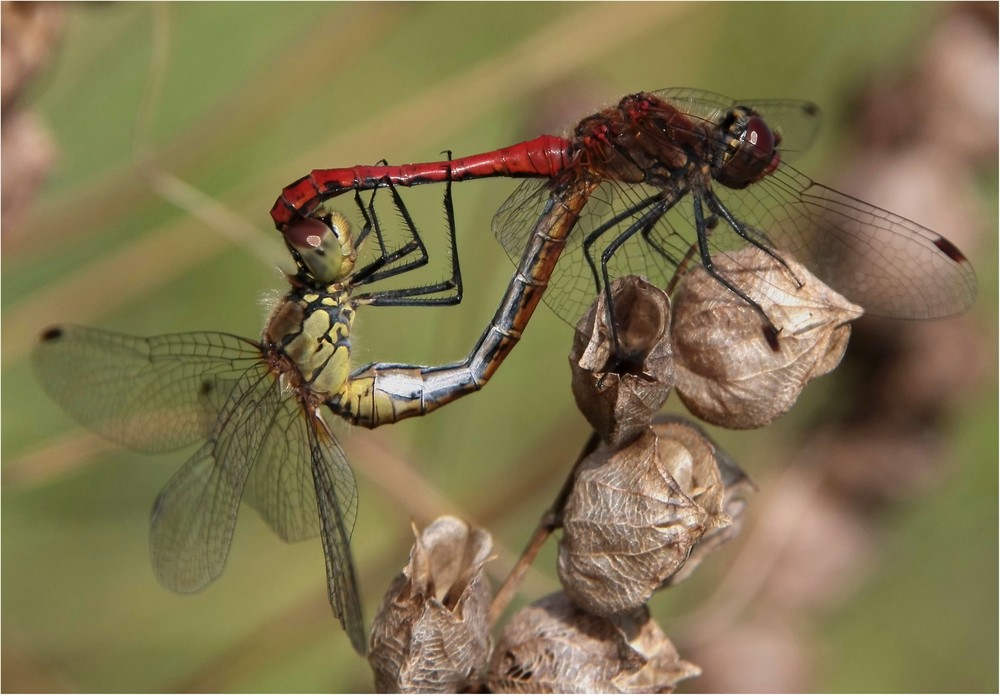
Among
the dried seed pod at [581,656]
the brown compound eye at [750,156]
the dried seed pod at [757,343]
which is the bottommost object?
the dried seed pod at [581,656]

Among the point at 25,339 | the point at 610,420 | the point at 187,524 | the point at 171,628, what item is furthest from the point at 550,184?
the point at 171,628

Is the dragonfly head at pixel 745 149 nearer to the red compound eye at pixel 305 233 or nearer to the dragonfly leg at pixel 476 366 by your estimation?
the dragonfly leg at pixel 476 366

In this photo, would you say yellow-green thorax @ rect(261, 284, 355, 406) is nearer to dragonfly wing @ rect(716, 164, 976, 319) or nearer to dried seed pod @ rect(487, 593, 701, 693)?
dried seed pod @ rect(487, 593, 701, 693)

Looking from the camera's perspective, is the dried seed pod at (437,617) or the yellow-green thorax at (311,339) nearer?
the dried seed pod at (437,617)

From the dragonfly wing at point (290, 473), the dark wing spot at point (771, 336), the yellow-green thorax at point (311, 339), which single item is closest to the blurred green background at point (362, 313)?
the yellow-green thorax at point (311, 339)

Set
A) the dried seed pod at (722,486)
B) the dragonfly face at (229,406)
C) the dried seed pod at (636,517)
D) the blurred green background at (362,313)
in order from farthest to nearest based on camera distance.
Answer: the blurred green background at (362,313) → the dragonfly face at (229,406) → the dried seed pod at (722,486) → the dried seed pod at (636,517)

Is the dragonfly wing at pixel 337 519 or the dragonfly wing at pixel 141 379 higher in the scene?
the dragonfly wing at pixel 141 379

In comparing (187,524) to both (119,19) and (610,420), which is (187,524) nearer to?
(610,420)

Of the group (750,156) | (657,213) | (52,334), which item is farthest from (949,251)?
(52,334)
